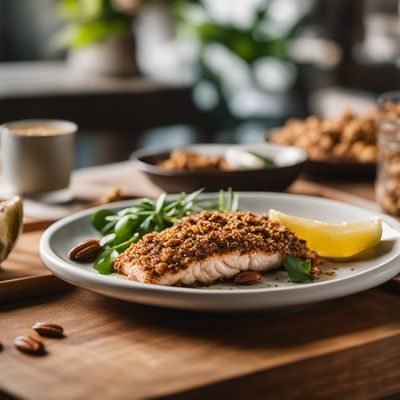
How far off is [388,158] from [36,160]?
2.70 feet

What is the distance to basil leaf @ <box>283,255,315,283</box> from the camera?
1.18 meters

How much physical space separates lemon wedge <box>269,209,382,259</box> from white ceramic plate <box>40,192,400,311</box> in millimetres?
22

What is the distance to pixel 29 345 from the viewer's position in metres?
1.03

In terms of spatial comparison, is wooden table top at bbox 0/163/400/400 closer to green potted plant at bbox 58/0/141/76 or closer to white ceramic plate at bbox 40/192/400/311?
white ceramic plate at bbox 40/192/400/311

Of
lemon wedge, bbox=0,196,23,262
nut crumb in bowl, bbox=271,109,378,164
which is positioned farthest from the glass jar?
lemon wedge, bbox=0,196,23,262

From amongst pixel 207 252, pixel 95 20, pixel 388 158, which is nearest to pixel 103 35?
pixel 95 20

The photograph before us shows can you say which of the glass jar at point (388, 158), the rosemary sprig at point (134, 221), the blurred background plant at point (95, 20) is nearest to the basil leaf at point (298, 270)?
the rosemary sprig at point (134, 221)

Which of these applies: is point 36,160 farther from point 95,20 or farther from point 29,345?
point 95,20

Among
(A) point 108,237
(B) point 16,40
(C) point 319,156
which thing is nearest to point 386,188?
(C) point 319,156

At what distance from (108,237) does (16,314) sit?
8.8 inches

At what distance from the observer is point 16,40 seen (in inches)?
220

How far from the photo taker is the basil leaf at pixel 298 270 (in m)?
1.18

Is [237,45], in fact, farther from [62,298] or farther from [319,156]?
[62,298]

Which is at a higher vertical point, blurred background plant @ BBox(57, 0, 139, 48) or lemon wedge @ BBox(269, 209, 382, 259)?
blurred background plant @ BBox(57, 0, 139, 48)
